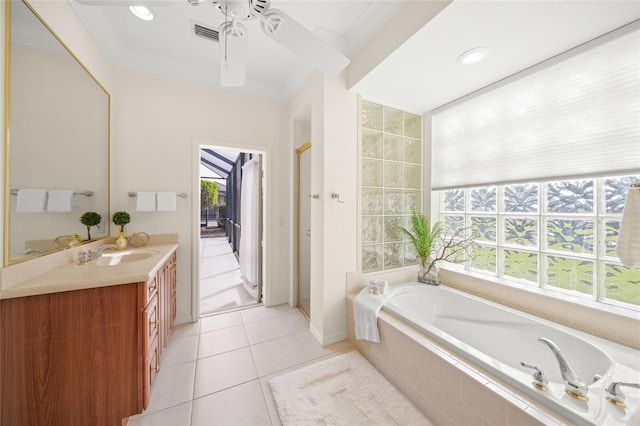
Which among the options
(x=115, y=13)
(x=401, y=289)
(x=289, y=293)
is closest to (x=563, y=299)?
(x=401, y=289)

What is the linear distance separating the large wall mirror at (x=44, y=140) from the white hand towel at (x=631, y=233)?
3218 millimetres

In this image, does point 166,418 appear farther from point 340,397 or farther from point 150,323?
point 340,397

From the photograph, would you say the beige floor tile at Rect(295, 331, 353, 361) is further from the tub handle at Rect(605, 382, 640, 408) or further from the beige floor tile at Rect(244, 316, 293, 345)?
the tub handle at Rect(605, 382, 640, 408)

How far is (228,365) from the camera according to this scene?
1767 mm

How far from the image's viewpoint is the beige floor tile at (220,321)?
2.31 metres

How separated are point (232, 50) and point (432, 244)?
2459 mm

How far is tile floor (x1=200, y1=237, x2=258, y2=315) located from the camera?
2.87m

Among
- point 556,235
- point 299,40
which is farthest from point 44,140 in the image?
point 556,235

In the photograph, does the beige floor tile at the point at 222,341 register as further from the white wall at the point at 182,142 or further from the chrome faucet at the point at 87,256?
the chrome faucet at the point at 87,256

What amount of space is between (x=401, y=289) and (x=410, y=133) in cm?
175

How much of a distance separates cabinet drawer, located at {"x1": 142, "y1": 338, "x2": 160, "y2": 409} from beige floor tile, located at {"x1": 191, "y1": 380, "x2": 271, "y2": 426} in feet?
1.03

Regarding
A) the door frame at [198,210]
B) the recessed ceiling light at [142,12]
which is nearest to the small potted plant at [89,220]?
the door frame at [198,210]

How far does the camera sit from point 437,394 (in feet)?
4.13

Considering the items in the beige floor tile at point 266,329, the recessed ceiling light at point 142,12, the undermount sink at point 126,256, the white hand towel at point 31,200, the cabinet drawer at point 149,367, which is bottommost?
the beige floor tile at point 266,329
